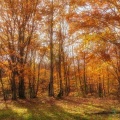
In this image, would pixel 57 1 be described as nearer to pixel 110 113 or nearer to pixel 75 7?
pixel 75 7

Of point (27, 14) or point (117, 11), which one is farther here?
point (27, 14)

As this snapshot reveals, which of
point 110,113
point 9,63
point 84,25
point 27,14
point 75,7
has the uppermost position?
point 27,14

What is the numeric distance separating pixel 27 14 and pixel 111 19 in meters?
9.73

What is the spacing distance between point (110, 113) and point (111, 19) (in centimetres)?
505

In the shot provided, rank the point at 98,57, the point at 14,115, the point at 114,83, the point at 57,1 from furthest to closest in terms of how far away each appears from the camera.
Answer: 1. the point at 114,83
2. the point at 57,1
3. the point at 98,57
4. the point at 14,115

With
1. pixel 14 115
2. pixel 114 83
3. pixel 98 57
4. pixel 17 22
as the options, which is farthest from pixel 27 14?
pixel 114 83

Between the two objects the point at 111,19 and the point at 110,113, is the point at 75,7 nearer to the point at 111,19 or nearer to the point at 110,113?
the point at 111,19

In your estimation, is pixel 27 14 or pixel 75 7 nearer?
pixel 75 7

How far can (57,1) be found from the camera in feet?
80.5

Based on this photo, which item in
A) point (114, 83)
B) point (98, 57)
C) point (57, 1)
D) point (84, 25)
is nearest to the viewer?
point (84, 25)

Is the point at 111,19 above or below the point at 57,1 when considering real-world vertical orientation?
below

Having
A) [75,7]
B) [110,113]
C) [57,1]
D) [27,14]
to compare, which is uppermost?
[57,1]

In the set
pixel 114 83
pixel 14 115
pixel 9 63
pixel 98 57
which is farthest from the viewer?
pixel 114 83

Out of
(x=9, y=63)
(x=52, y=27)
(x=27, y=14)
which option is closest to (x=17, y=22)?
(x=27, y=14)
